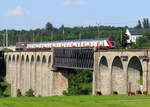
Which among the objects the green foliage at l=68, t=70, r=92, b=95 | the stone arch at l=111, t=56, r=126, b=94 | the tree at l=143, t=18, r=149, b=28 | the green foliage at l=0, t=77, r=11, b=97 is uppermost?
the tree at l=143, t=18, r=149, b=28

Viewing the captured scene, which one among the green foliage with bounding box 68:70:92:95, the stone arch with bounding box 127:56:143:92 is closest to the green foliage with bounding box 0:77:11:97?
the green foliage with bounding box 68:70:92:95

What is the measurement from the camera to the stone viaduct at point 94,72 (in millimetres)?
61562

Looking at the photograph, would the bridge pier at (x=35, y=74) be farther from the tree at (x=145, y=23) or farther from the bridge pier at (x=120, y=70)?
the tree at (x=145, y=23)

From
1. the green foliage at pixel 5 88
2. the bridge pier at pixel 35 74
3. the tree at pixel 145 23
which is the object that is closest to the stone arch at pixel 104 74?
the bridge pier at pixel 35 74

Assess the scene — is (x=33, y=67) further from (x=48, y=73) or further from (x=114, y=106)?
(x=114, y=106)

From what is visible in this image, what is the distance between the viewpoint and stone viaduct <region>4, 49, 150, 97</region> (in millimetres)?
61562

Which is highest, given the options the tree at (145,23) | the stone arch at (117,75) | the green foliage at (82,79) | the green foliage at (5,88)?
the tree at (145,23)

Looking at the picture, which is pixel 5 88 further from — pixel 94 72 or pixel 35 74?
pixel 94 72

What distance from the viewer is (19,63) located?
409 ft

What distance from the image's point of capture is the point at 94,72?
7188 cm

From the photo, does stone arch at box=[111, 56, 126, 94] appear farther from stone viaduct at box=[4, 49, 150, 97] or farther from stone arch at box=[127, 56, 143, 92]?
stone arch at box=[127, 56, 143, 92]

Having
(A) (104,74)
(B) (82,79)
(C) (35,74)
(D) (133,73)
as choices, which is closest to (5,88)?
(B) (82,79)

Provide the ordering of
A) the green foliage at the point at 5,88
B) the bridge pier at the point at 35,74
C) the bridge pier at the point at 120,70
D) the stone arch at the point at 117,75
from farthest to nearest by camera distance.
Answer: the green foliage at the point at 5,88
the bridge pier at the point at 35,74
the stone arch at the point at 117,75
the bridge pier at the point at 120,70

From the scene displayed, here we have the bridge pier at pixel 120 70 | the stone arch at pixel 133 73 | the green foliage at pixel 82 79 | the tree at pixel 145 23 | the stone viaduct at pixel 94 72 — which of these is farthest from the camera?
the tree at pixel 145 23
